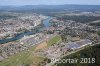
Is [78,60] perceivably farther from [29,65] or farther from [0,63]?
[0,63]

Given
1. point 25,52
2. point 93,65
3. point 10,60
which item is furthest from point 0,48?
point 93,65

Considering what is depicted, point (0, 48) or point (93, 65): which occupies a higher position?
point (93, 65)

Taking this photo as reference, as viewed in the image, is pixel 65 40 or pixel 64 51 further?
pixel 65 40

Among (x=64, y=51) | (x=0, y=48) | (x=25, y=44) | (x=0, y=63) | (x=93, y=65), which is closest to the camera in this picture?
(x=93, y=65)

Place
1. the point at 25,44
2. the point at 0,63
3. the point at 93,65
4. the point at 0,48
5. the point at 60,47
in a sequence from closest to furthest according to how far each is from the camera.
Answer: the point at 93,65 < the point at 0,63 < the point at 60,47 < the point at 0,48 < the point at 25,44

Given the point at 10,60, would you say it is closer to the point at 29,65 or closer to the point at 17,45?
the point at 29,65

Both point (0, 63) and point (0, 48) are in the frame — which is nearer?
point (0, 63)

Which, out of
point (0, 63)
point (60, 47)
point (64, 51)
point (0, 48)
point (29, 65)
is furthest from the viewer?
point (0, 48)

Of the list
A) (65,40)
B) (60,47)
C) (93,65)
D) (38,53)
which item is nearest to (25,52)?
(38,53)

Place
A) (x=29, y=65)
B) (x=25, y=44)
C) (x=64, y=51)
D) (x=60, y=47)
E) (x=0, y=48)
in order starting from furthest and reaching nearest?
1. (x=25, y=44)
2. (x=0, y=48)
3. (x=60, y=47)
4. (x=64, y=51)
5. (x=29, y=65)
